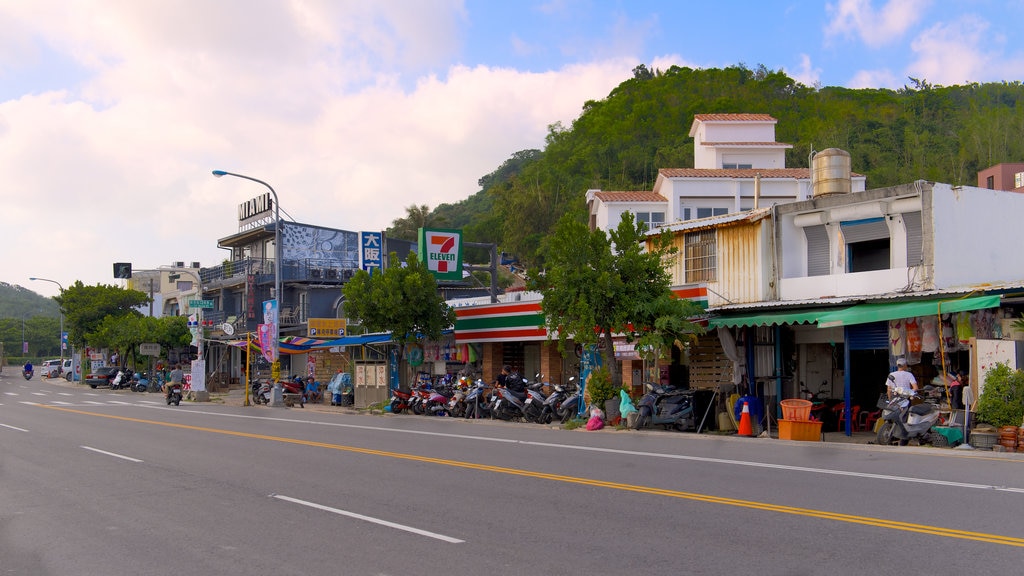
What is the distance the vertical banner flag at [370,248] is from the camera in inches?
1590

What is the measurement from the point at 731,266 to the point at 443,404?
33.9 feet

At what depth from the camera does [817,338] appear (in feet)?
70.9

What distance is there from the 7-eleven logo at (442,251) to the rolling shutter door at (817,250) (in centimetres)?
1433

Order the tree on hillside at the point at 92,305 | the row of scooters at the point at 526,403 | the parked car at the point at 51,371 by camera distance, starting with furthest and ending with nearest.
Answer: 1. the parked car at the point at 51,371
2. the tree on hillside at the point at 92,305
3. the row of scooters at the point at 526,403

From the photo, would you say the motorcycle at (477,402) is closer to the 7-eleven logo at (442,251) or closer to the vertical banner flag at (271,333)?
the 7-eleven logo at (442,251)

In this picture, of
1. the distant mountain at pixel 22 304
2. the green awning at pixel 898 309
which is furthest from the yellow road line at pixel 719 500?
the distant mountain at pixel 22 304

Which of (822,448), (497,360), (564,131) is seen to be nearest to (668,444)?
(822,448)

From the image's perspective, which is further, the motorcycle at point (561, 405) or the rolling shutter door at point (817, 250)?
the motorcycle at point (561, 405)

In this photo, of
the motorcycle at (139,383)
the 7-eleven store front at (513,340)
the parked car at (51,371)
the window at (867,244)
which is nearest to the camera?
the window at (867,244)

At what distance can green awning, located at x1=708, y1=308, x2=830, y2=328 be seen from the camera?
19.2 m

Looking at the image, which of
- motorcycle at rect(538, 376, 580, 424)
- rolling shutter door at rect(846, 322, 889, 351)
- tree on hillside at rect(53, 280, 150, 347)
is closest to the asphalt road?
rolling shutter door at rect(846, 322, 889, 351)

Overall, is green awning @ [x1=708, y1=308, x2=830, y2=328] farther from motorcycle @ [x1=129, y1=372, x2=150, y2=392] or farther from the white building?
motorcycle @ [x1=129, y1=372, x2=150, y2=392]

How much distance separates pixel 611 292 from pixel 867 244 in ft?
22.2

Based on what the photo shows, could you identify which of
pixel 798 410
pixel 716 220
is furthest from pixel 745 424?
pixel 716 220
